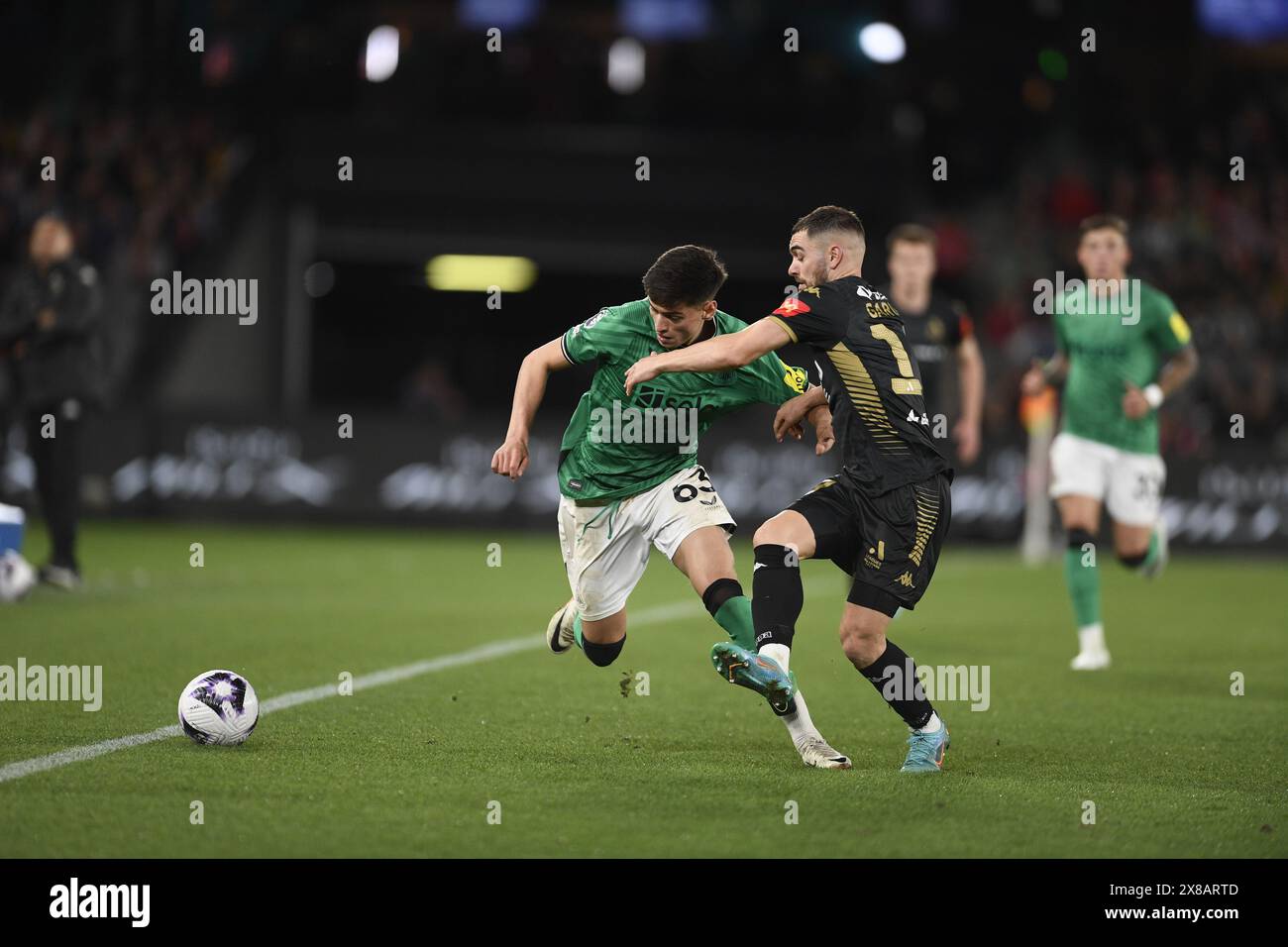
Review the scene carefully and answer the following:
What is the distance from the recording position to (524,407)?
6.05 meters

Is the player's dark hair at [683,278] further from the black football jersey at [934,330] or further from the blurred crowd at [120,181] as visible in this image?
the blurred crowd at [120,181]

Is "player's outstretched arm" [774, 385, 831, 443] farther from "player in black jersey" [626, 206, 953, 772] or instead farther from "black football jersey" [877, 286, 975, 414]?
"black football jersey" [877, 286, 975, 414]

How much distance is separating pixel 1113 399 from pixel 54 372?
681 cm

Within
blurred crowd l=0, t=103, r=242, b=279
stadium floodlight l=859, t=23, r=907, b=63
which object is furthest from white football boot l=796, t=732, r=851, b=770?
stadium floodlight l=859, t=23, r=907, b=63

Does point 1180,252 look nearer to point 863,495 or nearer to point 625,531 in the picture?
point 625,531

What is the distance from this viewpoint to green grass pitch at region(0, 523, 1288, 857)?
15.0 feet

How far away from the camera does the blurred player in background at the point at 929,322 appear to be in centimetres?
962

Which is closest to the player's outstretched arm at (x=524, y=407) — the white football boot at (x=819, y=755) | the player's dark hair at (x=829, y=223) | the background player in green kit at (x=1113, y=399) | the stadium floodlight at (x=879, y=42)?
the player's dark hair at (x=829, y=223)

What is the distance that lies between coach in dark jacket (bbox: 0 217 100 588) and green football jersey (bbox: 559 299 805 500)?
605cm

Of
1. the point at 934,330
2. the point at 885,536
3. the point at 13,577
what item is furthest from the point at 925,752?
the point at 13,577

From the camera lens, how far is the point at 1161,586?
14133 millimetres
